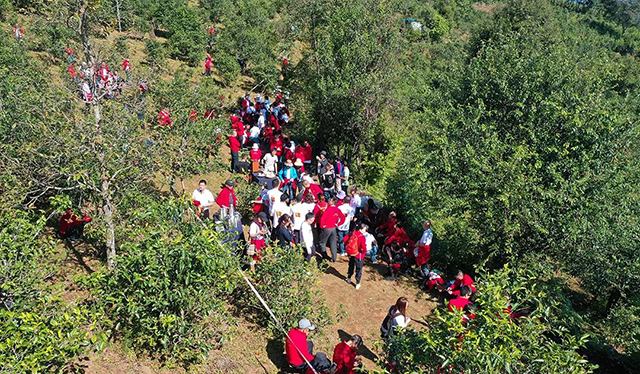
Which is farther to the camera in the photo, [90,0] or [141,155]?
[141,155]

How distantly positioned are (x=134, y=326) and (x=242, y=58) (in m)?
22.9

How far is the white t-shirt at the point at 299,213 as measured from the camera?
34.9 ft

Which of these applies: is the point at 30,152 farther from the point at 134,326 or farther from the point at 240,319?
the point at 240,319

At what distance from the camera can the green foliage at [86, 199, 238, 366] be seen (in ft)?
20.2

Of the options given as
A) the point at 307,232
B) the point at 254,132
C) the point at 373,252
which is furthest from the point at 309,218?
the point at 254,132

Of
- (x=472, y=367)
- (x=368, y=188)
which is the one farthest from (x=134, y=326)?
(x=368, y=188)

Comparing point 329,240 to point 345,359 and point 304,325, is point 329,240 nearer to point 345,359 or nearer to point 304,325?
point 304,325

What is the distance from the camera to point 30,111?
7797mm

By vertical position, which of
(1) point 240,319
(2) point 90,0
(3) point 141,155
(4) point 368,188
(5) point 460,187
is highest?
(2) point 90,0

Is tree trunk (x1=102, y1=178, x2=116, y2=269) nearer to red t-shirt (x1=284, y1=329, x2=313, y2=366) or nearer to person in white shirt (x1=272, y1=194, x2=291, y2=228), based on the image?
red t-shirt (x1=284, y1=329, x2=313, y2=366)

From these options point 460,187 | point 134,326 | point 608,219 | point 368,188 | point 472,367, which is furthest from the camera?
point 368,188

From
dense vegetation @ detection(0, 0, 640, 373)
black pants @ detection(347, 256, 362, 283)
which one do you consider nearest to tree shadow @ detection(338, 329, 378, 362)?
dense vegetation @ detection(0, 0, 640, 373)

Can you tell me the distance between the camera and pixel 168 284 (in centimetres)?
614

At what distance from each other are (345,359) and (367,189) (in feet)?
37.5
